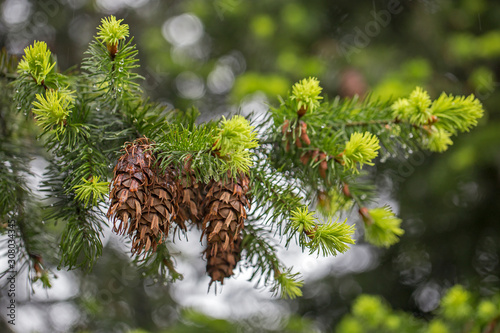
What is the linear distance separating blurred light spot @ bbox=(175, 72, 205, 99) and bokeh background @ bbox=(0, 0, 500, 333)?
1 cm

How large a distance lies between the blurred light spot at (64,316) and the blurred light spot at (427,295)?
2410 mm

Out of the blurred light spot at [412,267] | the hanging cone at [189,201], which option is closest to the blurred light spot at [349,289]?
the blurred light spot at [412,267]

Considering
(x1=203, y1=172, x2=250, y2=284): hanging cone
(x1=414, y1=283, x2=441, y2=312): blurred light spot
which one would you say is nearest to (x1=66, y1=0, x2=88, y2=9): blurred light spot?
(x1=203, y1=172, x2=250, y2=284): hanging cone

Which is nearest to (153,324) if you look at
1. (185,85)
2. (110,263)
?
(110,263)

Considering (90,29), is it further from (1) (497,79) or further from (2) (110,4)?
(1) (497,79)

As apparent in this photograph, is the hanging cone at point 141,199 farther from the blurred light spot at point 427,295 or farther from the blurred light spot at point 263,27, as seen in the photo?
the blurred light spot at point 427,295

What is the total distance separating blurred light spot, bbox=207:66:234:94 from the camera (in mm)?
3058

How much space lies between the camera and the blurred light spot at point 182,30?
130 inches

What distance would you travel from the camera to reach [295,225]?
0.75m

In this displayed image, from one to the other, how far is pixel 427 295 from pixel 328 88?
1770 millimetres

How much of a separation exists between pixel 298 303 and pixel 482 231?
1477 millimetres

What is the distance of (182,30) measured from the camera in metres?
3.53

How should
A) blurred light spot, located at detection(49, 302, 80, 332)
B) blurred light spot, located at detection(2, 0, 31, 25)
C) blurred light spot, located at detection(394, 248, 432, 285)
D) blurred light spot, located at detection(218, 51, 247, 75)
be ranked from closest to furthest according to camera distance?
blurred light spot, located at detection(49, 302, 80, 332) < blurred light spot, located at detection(2, 0, 31, 25) < blurred light spot, located at detection(394, 248, 432, 285) < blurred light spot, located at detection(218, 51, 247, 75)

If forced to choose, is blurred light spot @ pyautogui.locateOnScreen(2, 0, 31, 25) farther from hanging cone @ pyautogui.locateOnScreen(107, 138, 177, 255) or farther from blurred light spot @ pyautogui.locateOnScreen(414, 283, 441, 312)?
blurred light spot @ pyautogui.locateOnScreen(414, 283, 441, 312)
